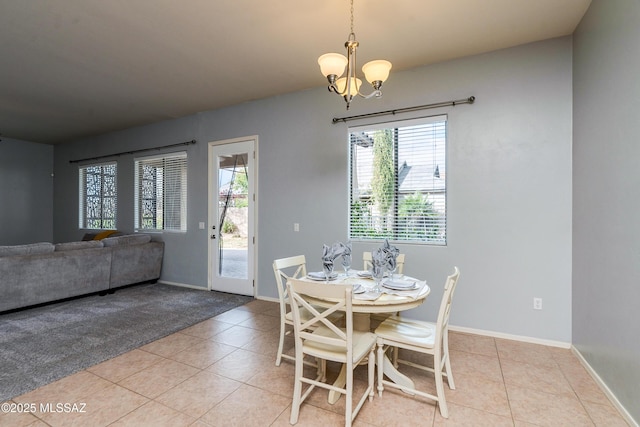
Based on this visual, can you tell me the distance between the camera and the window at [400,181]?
3.40 m

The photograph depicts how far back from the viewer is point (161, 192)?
553cm

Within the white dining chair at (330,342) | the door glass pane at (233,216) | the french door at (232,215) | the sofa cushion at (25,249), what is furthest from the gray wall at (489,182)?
the sofa cushion at (25,249)

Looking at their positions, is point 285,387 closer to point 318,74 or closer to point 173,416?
point 173,416

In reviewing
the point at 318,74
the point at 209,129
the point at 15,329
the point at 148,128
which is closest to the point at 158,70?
the point at 209,129

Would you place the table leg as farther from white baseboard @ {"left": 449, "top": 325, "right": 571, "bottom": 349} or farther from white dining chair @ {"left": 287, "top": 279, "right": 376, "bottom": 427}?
white baseboard @ {"left": 449, "top": 325, "right": 571, "bottom": 349}

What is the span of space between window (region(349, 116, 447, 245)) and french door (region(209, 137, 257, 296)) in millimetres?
1645

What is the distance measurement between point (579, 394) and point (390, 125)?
9.48 feet

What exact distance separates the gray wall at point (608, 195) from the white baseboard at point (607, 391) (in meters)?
0.04

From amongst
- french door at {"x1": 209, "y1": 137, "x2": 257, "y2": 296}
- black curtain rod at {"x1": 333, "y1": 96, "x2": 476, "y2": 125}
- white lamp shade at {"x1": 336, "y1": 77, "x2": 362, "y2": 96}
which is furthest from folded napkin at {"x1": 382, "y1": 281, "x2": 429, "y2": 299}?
french door at {"x1": 209, "y1": 137, "x2": 257, "y2": 296}

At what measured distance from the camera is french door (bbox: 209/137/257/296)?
4590 millimetres

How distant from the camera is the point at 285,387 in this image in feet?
7.26

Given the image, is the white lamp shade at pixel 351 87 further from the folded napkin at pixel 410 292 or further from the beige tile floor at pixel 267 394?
the beige tile floor at pixel 267 394

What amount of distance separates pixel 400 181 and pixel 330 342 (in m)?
2.30

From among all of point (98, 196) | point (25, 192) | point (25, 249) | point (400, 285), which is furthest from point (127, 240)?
point (400, 285)
